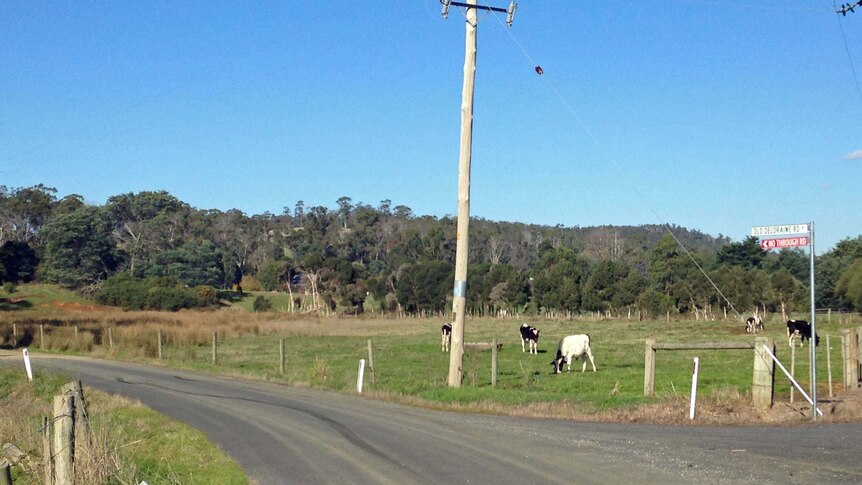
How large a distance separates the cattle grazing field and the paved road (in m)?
1.48

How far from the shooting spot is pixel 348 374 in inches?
1054

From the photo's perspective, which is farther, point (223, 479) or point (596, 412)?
point (596, 412)

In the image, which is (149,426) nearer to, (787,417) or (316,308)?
(787,417)

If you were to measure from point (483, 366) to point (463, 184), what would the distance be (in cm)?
906

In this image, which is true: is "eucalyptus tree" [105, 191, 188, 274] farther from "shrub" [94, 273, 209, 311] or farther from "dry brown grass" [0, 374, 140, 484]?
"dry brown grass" [0, 374, 140, 484]

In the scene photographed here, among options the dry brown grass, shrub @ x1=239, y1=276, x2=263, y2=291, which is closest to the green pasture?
the dry brown grass

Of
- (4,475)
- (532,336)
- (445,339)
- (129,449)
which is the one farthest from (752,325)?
(4,475)

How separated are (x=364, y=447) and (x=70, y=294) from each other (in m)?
93.1

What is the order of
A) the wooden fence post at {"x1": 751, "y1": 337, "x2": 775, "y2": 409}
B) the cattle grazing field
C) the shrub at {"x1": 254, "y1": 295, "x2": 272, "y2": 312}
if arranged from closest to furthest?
the wooden fence post at {"x1": 751, "y1": 337, "x2": 775, "y2": 409} < the cattle grazing field < the shrub at {"x1": 254, "y1": 295, "x2": 272, "y2": 312}

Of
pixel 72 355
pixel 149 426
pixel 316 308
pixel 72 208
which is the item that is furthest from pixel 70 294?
pixel 149 426

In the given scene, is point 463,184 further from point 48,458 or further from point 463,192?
point 48,458

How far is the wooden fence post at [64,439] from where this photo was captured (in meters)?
10.1

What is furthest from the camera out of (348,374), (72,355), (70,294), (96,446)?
(70,294)

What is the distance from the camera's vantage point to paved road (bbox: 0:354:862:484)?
37.4ft
